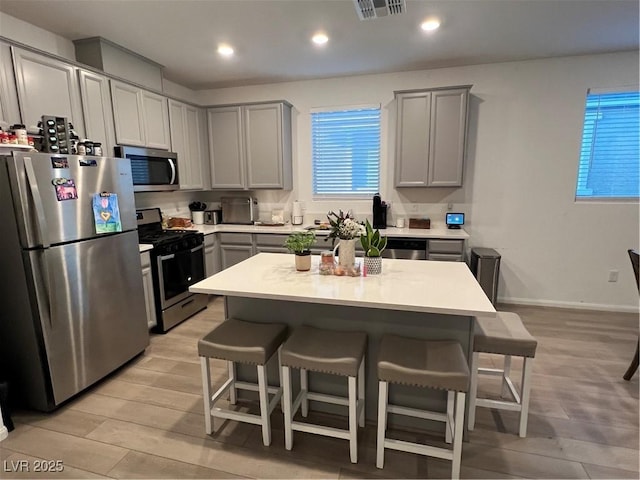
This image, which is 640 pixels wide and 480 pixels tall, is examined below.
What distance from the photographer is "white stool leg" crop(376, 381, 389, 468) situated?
159 centimetres

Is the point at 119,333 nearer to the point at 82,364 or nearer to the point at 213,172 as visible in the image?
the point at 82,364

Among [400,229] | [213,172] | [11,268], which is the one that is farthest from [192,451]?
[213,172]

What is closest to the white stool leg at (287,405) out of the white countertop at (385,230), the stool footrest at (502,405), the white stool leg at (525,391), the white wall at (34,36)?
the stool footrest at (502,405)

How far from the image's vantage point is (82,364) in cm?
225

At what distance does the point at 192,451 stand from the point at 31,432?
103 centimetres

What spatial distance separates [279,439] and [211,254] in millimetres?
2561

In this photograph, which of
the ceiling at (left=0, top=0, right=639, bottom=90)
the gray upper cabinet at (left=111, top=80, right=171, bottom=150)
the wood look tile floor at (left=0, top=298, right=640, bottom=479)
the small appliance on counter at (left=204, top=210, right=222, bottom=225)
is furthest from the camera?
the small appliance on counter at (left=204, top=210, right=222, bottom=225)

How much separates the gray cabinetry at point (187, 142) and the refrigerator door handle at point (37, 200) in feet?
6.56

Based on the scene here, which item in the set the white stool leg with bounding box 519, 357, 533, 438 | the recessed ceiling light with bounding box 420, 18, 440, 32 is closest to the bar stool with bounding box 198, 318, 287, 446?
the white stool leg with bounding box 519, 357, 533, 438

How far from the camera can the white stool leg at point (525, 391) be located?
6.01 feet

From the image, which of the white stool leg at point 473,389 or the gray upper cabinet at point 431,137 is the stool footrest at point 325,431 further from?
the gray upper cabinet at point 431,137

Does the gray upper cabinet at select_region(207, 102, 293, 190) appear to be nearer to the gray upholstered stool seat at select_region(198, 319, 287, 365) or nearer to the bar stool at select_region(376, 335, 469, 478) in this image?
the gray upholstered stool seat at select_region(198, 319, 287, 365)

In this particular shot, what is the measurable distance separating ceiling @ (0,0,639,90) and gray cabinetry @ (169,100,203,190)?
1.54 ft

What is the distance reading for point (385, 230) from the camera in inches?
151
